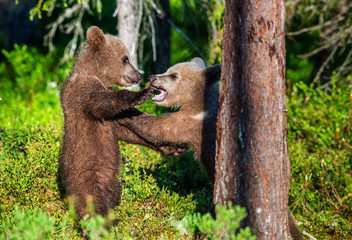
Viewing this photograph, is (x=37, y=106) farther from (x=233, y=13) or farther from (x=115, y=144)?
(x=233, y=13)

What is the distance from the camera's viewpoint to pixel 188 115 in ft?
16.1

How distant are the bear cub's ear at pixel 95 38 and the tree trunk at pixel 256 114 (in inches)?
76.0

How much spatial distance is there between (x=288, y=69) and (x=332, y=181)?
695cm

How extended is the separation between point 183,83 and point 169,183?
138 cm

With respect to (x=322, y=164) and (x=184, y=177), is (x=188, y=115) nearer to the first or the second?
(x=184, y=177)

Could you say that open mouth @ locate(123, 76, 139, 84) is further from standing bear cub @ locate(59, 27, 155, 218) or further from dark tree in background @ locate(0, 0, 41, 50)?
dark tree in background @ locate(0, 0, 41, 50)

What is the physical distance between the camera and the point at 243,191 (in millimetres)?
3773

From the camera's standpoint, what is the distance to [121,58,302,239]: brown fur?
4715 mm

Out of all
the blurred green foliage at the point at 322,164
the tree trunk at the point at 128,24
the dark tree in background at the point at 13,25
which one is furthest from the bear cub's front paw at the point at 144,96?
the dark tree in background at the point at 13,25

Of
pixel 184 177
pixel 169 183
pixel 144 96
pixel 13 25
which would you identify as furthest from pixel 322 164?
pixel 13 25

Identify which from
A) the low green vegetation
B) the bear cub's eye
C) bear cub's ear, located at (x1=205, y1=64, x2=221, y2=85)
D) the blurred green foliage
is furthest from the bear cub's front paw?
the blurred green foliage

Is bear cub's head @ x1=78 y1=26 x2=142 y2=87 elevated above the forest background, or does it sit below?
above

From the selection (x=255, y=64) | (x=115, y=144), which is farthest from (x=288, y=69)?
(x=255, y=64)

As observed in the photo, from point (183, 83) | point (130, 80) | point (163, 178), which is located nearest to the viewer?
point (183, 83)
